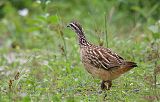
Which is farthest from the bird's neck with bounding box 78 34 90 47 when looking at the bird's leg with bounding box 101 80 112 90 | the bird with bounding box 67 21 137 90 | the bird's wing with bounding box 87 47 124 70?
the bird's leg with bounding box 101 80 112 90

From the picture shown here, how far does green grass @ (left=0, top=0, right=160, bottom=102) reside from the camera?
7.75m

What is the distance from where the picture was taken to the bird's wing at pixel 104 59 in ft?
25.5

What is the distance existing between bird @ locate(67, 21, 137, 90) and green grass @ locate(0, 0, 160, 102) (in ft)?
0.72

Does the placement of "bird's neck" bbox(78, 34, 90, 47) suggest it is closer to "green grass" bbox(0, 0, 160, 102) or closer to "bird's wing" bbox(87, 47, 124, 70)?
"bird's wing" bbox(87, 47, 124, 70)

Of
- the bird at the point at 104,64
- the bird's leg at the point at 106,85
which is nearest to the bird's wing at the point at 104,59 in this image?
the bird at the point at 104,64

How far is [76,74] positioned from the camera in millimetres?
9055

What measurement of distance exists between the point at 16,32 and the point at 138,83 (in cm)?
565

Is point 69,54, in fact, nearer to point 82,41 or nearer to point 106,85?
point 82,41

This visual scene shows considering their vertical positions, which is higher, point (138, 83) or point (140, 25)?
point (140, 25)

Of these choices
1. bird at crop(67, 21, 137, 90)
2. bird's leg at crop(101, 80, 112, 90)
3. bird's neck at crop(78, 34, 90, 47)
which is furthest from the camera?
bird's neck at crop(78, 34, 90, 47)

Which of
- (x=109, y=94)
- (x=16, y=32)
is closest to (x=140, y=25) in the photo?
(x=16, y=32)

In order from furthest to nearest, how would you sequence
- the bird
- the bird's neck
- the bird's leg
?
1. the bird's neck
2. the bird's leg
3. the bird

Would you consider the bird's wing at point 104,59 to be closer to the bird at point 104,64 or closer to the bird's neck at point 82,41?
the bird at point 104,64

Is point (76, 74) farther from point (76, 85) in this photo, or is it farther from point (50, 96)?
point (50, 96)
